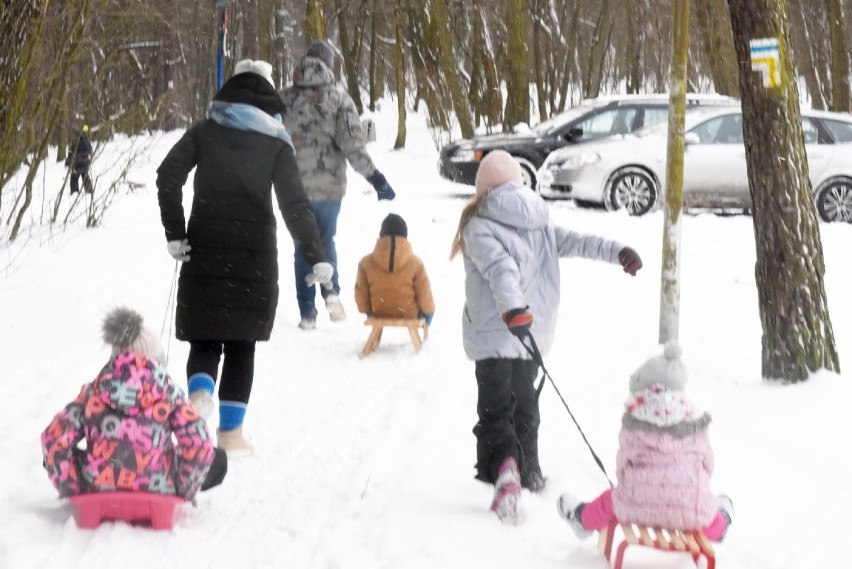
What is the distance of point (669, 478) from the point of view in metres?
3.75

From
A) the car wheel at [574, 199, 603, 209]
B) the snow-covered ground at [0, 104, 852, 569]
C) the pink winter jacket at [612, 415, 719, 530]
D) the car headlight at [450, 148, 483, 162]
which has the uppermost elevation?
the car headlight at [450, 148, 483, 162]

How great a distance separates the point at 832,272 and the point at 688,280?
5.61ft

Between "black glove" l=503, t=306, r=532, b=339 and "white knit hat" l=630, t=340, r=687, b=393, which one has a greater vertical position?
Answer: "black glove" l=503, t=306, r=532, b=339

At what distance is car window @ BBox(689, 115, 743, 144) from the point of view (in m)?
15.2

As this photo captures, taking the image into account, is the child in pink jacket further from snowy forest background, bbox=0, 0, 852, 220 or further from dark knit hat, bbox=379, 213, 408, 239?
dark knit hat, bbox=379, 213, 408, 239

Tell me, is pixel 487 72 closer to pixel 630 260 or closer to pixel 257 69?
pixel 257 69

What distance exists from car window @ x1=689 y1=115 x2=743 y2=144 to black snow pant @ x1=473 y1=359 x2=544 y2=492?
11.1 metres

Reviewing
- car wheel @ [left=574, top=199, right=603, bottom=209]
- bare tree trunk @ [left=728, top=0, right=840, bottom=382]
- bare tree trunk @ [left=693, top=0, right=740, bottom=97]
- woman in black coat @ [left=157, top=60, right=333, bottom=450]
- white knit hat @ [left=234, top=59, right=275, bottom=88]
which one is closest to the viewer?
woman in black coat @ [left=157, top=60, right=333, bottom=450]

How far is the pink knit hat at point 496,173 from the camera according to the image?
471 centimetres

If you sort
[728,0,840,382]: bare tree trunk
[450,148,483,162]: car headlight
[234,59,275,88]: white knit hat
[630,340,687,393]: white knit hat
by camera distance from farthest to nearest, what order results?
1. [450,148,483,162]: car headlight
2. [728,0,840,382]: bare tree trunk
3. [234,59,275,88]: white knit hat
4. [630,340,687,393]: white knit hat

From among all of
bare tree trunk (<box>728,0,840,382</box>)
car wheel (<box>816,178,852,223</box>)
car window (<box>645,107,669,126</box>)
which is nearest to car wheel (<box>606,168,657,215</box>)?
car window (<box>645,107,669,126</box>)

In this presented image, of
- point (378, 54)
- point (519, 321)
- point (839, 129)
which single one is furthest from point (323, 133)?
point (378, 54)

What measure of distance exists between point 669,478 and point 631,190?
37.9ft

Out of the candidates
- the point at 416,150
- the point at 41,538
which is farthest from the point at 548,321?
the point at 416,150
